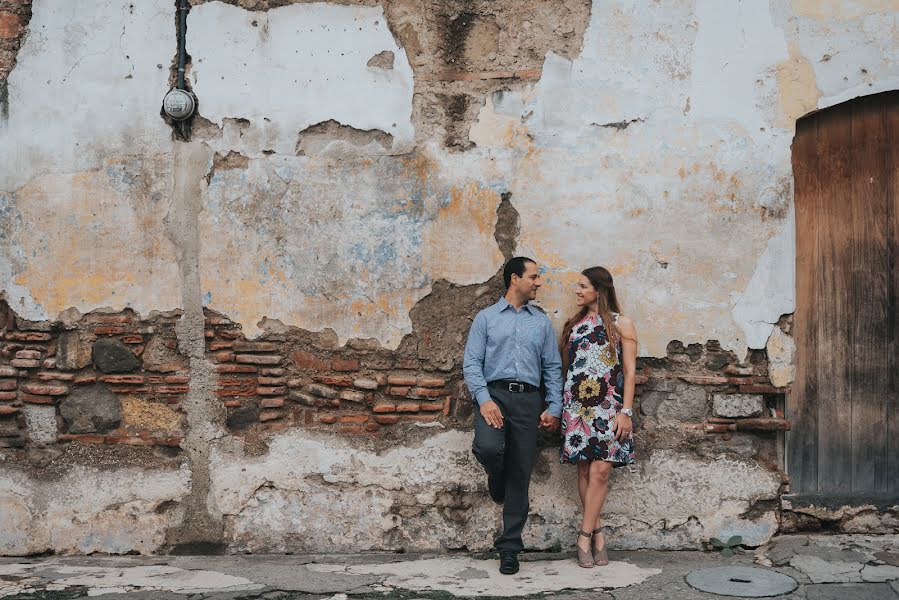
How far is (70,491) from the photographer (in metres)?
5.01

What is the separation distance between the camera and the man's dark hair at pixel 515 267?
4648 millimetres

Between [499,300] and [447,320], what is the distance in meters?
0.39

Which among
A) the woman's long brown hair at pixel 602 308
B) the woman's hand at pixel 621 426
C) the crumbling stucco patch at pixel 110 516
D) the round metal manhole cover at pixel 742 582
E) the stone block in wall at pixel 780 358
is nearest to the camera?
the round metal manhole cover at pixel 742 582

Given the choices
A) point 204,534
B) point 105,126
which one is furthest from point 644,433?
point 105,126

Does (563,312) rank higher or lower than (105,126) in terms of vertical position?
lower

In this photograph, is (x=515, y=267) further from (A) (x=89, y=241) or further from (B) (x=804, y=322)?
(A) (x=89, y=241)

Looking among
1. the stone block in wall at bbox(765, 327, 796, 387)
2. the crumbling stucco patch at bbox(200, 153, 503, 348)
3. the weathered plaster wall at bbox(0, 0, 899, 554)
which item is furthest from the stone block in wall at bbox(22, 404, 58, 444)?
the stone block in wall at bbox(765, 327, 796, 387)

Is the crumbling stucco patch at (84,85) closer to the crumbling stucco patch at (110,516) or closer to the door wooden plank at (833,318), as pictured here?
the crumbling stucco patch at (110,516)

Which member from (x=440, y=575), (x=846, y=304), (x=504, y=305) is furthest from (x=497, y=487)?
(x=846, y=304)

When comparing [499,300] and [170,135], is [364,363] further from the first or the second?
[170,135]

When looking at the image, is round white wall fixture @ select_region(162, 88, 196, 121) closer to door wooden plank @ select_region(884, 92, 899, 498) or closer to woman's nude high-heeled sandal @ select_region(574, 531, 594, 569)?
woman's nude high-heeled sandal @ select_region(574, 531, 594, 569)

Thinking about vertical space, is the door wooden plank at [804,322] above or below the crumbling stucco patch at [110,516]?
above

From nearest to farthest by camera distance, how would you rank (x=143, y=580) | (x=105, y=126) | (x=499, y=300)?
1. (x=143, y=580)
2. (x=499, y=300)
3. (x=105, y=126)

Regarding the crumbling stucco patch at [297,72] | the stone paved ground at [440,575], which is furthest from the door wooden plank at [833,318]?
the crumbling stucco patch at [297,72]
